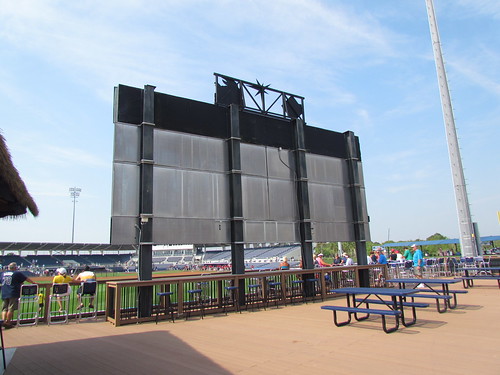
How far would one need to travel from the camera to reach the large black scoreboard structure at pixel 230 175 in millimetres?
10648

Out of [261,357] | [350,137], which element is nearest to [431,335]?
[261,357]

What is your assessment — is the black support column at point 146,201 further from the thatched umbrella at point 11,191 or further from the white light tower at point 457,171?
the white light tower at point 457,171

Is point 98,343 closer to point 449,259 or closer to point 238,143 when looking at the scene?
point 238,143

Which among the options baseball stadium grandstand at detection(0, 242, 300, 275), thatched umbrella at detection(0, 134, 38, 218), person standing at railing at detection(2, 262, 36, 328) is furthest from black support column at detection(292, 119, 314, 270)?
baseball stadium grandstand at detection(0, 242, 300, 275)

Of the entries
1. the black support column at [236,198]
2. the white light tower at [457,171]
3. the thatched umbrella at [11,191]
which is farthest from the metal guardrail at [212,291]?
the white light tower at [457,171]

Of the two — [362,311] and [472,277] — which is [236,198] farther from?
[472,277]

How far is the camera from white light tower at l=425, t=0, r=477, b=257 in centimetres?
2352

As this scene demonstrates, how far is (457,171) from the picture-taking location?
79.0 ft

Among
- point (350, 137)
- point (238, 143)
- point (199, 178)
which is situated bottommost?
point (199, 178)

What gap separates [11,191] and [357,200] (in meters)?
12.7

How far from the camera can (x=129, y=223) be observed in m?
10.3

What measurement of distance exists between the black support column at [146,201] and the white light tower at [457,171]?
67.9ft

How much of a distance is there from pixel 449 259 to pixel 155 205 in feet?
58.5

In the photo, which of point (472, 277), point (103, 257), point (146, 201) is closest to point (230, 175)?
point (146, 201)
